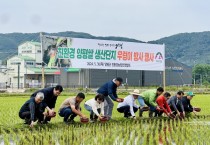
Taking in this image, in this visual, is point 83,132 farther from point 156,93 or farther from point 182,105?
point 182,105

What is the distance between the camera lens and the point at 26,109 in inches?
294

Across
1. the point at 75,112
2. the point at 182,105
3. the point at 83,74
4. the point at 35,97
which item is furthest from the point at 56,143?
the point at 83,74

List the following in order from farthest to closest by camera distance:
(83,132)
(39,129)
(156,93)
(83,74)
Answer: (83,74)
(156,93)
(39,129)
(83,132)

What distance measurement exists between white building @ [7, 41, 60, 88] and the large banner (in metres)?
20.7

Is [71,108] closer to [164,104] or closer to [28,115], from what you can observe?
[28,115]

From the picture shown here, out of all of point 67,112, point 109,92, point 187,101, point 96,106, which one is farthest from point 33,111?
point 187,101

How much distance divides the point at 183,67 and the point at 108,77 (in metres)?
15.0

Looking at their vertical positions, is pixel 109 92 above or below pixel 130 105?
above

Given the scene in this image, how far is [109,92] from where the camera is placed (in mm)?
8883

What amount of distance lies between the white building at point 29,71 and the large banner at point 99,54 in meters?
20.7

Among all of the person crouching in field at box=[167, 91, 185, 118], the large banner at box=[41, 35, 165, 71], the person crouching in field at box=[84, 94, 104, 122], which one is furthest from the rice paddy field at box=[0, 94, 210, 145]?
the large banner at box=[41, 35, 165, 71]

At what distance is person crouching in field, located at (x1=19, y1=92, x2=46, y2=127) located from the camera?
712cm

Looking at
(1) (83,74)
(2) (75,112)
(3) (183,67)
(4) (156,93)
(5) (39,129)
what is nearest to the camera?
(5) (39,129)

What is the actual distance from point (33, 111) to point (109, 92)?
7.21ft
